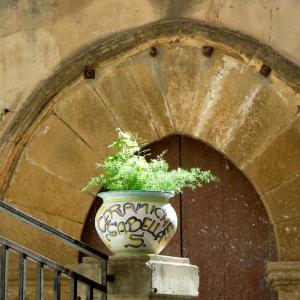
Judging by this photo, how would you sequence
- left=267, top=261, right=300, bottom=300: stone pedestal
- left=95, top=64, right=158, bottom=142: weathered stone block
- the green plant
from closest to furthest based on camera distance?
the green plant < left=267, top=261, right=300, bottom=300: stone pedestal < left=95, top=64, right=158, bottom=142: weathered stone block

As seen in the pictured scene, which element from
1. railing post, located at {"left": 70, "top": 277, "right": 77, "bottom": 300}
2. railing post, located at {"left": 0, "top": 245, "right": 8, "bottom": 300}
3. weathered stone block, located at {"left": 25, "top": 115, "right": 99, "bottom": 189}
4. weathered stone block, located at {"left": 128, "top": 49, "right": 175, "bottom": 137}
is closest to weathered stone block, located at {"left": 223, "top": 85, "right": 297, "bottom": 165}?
weathered stone block, located at {"left": 128, "top": 49, "right": 175, "bottom": 137}

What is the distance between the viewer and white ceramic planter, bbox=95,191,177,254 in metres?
6.73

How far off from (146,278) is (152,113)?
262 cm

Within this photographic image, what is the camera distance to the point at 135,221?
672 cm

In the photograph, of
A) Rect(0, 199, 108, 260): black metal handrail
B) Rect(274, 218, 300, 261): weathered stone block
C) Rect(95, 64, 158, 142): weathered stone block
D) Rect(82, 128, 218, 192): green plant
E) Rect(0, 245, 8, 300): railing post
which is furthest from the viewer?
Rect(95, 64, 158, 142): weathered stone block

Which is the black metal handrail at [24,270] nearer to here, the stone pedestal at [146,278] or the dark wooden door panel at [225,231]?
the stone pedestal at [146,278]

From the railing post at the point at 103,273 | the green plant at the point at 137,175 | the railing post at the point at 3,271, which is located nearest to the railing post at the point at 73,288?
the railing post at the point at 103,273

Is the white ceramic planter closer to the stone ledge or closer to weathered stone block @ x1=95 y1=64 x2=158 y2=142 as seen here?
the stone ledge

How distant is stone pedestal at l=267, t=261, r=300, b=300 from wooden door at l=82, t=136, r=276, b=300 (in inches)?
8.7

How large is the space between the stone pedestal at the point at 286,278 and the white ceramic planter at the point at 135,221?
6.48ft

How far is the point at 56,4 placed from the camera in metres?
9.23

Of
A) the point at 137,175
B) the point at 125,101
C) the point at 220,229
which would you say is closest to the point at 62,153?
the point at 125,101

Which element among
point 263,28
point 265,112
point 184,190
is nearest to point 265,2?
point 263,28

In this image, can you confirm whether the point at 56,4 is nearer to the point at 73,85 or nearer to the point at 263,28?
the point at 73,85
